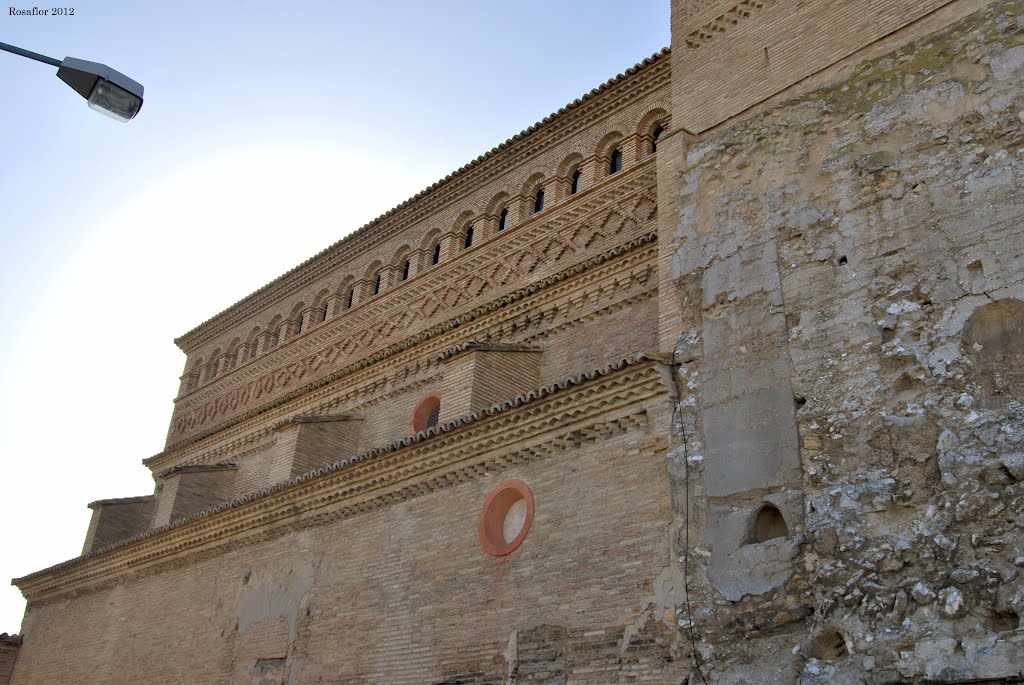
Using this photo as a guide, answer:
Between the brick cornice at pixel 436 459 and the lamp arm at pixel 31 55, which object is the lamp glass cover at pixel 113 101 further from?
the brick cornice at pixel 436 459

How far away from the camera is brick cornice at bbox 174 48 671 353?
499 inches

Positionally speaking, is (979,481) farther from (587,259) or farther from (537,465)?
(587,259)

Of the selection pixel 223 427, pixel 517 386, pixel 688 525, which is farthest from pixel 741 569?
pixel 223 427

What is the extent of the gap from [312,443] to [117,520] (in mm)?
5768

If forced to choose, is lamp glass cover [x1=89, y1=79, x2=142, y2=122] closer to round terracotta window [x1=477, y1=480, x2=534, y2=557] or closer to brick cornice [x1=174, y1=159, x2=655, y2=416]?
round terracotta window [x1=477, y1=480, x2=534, y2=557]

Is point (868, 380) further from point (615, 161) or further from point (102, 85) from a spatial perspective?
point (615, 161)

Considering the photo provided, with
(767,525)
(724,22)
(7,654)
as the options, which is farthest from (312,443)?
(767,525)

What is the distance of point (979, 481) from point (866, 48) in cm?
420

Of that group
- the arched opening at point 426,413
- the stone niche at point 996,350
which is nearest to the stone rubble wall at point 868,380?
the stone niche at point 996,350

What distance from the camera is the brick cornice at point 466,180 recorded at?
12.7 meters

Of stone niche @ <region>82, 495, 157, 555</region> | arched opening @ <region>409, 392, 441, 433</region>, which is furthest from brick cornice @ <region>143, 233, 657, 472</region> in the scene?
stone niche @ <region>82, 495, 157, 555</region>

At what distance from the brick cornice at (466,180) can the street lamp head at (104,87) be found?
7.60 m

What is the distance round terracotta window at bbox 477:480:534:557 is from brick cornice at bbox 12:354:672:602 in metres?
0.27

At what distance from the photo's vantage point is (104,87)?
20.9ft
